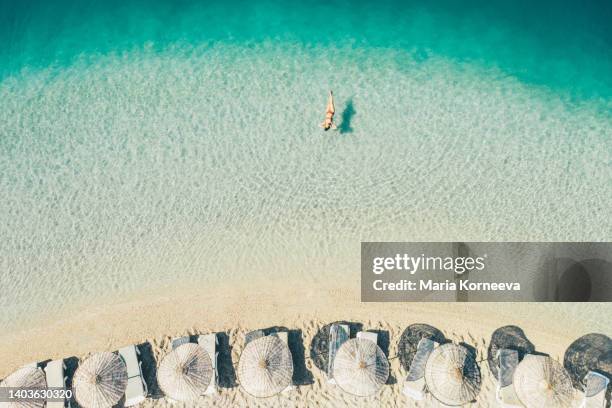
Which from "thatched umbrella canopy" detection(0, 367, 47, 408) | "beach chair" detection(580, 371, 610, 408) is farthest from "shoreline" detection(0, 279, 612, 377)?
Result: "beach chair" detection(580, 371, 610, 408)

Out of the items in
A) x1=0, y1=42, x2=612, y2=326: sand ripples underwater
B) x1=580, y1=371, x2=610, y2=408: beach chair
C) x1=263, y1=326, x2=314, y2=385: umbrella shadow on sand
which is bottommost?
x1=580, y1=371, x2=610, y2=408: beach chair

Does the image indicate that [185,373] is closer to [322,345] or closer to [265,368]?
[265,368]

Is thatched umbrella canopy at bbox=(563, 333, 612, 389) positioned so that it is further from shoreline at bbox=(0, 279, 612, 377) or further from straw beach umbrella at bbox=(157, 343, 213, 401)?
straw beach umbrella at bbox=(157, 343, 213, 401)

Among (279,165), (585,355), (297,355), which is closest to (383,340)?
(297,355)

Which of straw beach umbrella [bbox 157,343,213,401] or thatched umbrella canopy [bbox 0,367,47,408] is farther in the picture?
thatched umbrella canopy [bbox 0,367,47,408]

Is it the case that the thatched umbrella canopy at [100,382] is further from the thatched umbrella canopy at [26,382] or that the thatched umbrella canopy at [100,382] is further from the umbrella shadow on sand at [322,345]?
the umbrella shadow on sand at [322,345]

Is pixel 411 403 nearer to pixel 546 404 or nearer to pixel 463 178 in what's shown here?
pixel 546 404

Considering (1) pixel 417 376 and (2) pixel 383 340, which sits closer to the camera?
(1) pixel 417 376
